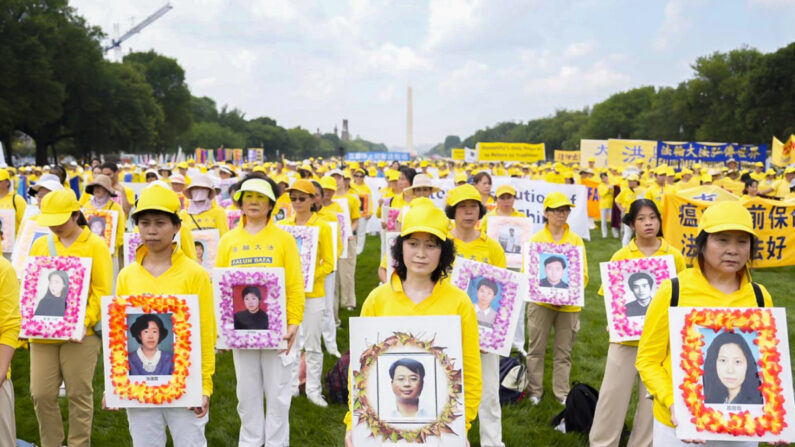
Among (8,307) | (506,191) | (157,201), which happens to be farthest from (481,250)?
(8,307)

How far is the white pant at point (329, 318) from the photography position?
7.32m

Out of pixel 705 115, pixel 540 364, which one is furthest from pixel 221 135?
pixel 540 364

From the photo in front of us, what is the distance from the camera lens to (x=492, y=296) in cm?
480

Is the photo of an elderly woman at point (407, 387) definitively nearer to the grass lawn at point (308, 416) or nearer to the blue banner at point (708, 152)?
the grass lawn at point (308, 416)

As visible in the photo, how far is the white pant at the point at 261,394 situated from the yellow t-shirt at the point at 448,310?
1.92 m

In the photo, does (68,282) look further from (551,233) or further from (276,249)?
(551,233)

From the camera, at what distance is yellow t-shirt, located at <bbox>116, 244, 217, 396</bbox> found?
3736 millimetres

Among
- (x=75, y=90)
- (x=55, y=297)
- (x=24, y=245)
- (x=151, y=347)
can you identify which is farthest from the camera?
(x=75, y=90)

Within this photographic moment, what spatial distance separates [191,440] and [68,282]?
1531mm

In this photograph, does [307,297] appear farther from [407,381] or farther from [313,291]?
[407,381]

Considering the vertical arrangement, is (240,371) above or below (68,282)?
below

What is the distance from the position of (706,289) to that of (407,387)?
1.63 m

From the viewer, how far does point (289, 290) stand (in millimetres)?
4863

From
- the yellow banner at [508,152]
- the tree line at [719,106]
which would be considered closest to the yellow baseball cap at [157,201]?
the yellow banner at [508,152]
